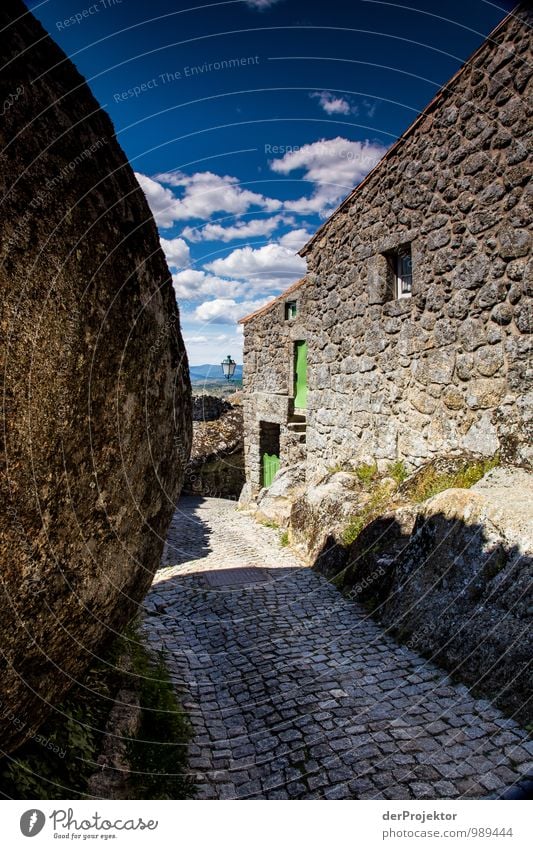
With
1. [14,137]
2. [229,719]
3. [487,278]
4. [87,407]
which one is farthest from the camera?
Result: [487,278]

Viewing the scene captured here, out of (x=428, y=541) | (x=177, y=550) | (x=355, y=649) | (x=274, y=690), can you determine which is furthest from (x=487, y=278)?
(x=177, y=550)

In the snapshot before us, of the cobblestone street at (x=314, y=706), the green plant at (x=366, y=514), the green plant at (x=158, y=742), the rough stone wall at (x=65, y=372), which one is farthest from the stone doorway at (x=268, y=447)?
the rough stone wall at (x=65, y=372)

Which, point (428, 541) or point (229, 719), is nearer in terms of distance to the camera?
point (229, 719)

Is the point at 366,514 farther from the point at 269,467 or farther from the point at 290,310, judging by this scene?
the point at 269,467

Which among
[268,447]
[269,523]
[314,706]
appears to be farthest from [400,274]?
[268,447]

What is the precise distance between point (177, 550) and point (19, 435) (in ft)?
26.7

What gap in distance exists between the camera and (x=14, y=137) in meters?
2.00

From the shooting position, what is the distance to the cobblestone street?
10.8ft

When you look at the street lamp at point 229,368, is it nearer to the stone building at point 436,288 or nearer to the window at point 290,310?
the window at point 290,310

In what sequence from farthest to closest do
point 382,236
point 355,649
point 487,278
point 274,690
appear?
1. point 382,236
2. point 487,278
3. point 355,649
4. point 274,690

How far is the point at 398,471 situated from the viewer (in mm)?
7898

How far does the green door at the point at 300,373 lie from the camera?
45.2 ft

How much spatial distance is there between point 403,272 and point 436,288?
1.19 metres

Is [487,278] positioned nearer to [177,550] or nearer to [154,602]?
[154,602]
